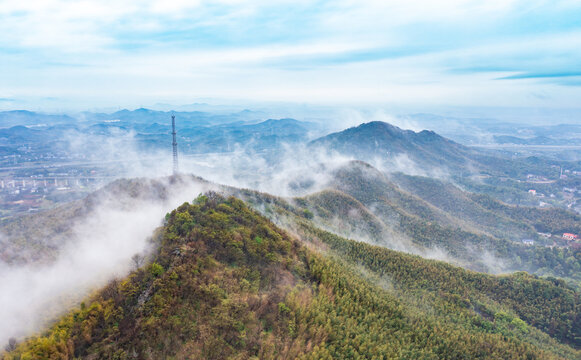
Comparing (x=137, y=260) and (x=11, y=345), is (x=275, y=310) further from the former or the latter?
(x=11, y=345)

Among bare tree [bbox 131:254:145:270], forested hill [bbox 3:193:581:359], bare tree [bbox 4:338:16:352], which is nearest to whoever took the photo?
bare tree [bbox 4:338:16:352]

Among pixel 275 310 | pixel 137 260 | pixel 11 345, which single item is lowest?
pixel 275 310

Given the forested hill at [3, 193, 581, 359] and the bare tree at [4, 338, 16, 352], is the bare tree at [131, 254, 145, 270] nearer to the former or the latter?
the forested hill at [3, 193, 581, 359]

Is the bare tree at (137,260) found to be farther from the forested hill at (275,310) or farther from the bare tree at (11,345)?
the bare tree at (11,345)

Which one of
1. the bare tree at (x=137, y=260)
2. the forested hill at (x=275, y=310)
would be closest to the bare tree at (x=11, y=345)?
the forested hill at (x=275, y=310)


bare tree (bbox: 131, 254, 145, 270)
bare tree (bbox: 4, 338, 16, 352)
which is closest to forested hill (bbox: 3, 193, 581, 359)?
bare tree (bbox: 4, 338, 16, 352)

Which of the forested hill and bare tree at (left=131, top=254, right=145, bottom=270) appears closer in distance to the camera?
the forested hill

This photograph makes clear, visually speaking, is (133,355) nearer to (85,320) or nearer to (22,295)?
(85,320)

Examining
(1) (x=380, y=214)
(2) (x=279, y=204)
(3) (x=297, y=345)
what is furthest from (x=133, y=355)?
(1) (x=380, y=214)

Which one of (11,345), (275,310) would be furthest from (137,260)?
(275,310)
